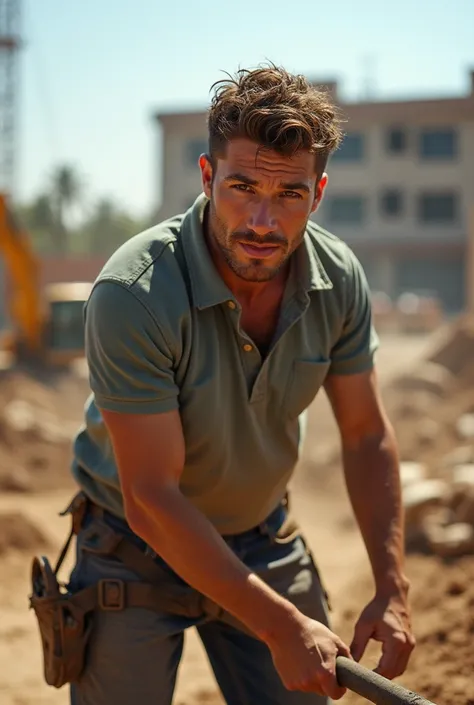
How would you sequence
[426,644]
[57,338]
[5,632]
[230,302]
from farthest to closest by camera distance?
[57,338]
[5,632]
[426,644]
[230,302]

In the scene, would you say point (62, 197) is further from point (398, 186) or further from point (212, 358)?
point (212, 358)

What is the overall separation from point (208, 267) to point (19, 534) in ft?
18.8

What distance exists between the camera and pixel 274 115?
8.35ft

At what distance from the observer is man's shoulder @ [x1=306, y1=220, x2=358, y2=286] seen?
3.03 m

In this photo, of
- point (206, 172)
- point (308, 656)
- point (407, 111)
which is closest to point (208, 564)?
point (308, 656)

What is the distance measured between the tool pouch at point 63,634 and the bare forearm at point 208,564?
426mm

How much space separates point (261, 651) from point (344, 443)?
0.63 m

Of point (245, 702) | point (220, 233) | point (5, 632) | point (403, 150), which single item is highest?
point (220, 233)

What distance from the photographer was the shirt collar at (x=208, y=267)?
2.73 metres

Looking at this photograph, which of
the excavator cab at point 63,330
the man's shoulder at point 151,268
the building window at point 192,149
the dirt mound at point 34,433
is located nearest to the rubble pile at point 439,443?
the dirt mound at point 34,433

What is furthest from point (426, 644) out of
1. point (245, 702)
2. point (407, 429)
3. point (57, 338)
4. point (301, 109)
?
point (57, 338)

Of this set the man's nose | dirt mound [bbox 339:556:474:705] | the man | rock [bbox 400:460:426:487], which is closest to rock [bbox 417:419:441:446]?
rock [bbox 400:460:426:487]

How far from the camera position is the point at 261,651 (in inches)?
118

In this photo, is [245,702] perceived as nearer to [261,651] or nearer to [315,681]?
[261,651]
